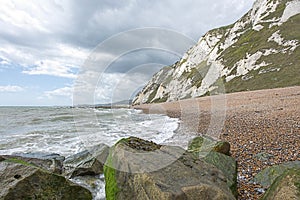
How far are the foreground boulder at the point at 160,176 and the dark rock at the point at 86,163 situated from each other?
9.92 ft

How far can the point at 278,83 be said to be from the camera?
5156 centimetres

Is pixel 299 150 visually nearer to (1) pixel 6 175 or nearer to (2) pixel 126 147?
(2) pixel 126 147

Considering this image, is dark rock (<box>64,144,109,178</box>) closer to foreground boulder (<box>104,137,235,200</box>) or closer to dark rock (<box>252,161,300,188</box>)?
foreground boulder (<box>104,137,235,200</box>)

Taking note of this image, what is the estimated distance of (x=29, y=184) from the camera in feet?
17.0

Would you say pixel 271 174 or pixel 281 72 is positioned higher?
pixel 281 72

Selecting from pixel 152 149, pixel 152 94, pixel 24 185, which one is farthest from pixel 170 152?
pixel 152 94

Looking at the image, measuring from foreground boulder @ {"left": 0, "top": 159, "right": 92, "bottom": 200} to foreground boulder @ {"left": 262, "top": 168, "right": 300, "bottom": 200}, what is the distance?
4605mm

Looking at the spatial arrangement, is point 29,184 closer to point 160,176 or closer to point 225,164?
point 160,176

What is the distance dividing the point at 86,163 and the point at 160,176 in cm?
496

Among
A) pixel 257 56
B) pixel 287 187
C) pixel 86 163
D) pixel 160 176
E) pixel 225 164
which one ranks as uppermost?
pixel 257 56

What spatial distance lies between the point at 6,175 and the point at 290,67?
6540 centimetres

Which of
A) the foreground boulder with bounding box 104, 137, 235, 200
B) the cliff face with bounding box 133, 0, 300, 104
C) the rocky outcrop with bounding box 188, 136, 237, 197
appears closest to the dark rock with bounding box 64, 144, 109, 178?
the foreground boulder with bounding box 104, 137, 235, 200

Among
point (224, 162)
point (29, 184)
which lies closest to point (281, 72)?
point (224, 162)

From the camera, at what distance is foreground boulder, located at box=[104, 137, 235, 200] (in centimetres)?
391
